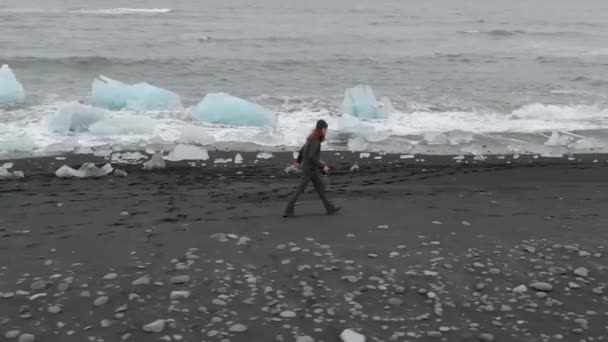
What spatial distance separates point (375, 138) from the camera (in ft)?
61.2

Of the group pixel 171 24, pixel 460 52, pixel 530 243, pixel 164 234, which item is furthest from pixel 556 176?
pixel 171 24

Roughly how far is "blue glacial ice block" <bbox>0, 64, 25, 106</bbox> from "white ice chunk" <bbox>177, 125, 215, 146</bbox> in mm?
7680

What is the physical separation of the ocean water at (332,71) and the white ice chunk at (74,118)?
1.08 feet

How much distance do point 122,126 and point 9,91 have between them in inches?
243

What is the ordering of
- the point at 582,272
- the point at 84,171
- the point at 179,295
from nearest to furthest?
the point at 179,295 < the point at 582,272 < the point at 84,171

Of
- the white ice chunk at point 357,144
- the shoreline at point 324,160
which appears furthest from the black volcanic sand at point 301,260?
the white ice chunk at point 357,144

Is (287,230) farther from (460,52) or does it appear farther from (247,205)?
(460,52)

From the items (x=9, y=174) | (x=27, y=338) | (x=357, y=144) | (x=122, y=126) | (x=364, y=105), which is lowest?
(x=27, y=338)

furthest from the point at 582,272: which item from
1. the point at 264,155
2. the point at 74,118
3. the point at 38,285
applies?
the point at 74,118

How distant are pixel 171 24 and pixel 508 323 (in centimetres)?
5182

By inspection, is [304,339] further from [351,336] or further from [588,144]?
[588,144]

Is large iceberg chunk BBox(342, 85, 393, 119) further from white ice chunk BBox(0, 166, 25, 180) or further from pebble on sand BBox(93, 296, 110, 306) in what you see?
pebble on sand BBox(93, 296, 110, 306)

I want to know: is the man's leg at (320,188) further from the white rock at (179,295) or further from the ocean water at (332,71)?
the ocean water at (332,71)

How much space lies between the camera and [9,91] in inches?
871
